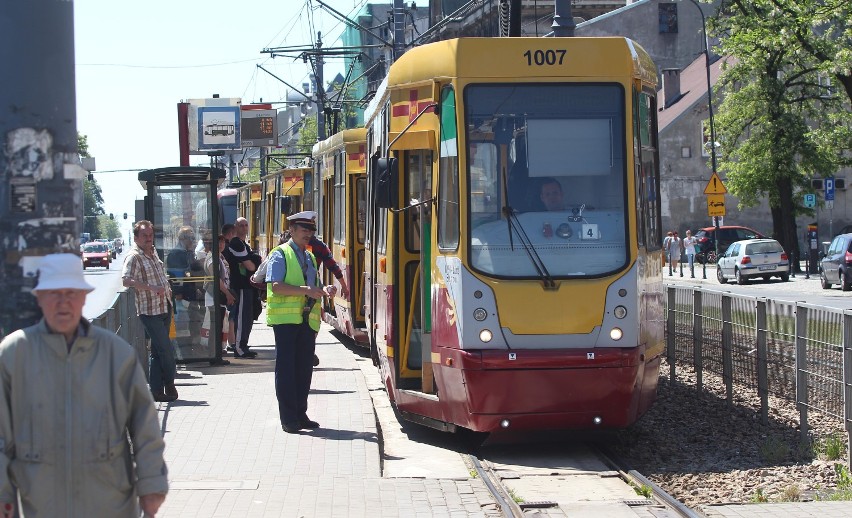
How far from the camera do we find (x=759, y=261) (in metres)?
45.7

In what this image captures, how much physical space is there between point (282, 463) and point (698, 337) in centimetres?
597

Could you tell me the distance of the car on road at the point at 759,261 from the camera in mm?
45656

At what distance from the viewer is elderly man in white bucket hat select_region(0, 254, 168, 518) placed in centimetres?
488

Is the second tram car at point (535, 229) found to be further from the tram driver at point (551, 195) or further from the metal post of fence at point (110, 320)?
the metal post of fence at point (110, 320)

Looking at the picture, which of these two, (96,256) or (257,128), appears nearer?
(257,128)

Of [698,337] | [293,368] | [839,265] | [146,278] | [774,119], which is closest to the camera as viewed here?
[293,368]

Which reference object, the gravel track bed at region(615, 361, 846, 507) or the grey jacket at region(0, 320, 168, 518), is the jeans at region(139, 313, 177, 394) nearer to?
the gravel track bed at region(615, 361, 846, 507)

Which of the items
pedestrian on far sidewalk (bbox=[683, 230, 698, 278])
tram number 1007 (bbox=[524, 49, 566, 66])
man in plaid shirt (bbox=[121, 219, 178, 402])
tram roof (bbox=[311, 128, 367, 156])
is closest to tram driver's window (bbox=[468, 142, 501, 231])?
tram number 1007 (bbox=[524, 49, 566, 66])

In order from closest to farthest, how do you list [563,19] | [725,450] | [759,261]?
[725,450], [563,19], [759,261]

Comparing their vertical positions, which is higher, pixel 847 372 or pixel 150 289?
pixel 150 289

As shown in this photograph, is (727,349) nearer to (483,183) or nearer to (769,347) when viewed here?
(769,347)

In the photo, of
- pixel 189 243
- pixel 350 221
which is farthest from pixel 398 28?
pixel 189 243

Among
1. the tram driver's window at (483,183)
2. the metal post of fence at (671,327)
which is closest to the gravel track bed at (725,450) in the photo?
the metal post of fence at (671,327)

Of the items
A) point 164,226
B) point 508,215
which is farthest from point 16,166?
point 164,226
